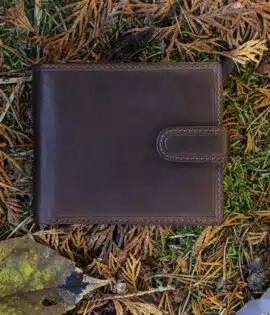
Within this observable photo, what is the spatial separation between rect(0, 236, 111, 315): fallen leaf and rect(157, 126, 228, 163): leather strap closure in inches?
20.6

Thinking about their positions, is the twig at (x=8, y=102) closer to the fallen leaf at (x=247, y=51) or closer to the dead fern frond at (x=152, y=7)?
the dead fern frond at (x=152, y=7)

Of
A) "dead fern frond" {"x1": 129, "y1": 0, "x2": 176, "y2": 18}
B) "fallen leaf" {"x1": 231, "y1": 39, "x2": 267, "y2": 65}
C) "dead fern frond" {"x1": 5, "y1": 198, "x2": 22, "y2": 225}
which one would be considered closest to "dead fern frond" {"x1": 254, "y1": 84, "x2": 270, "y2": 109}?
"fallen leaf" {"x1": 231, "y1": 39, "x2": 267, "y2": 65}

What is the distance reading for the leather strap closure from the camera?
5.17 feet

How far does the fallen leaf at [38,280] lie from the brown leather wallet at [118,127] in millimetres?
230

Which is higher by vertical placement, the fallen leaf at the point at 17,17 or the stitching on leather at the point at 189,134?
the fallen leaf at the point at 17,17

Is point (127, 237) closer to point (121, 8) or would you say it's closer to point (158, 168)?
point (158, 168)

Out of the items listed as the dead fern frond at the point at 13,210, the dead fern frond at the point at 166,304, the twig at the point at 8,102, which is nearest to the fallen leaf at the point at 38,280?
the dead fern frond at the point at 13,210

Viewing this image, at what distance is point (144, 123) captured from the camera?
160cm

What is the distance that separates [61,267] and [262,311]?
70 cm

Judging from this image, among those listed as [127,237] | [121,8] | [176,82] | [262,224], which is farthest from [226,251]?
[121,8]

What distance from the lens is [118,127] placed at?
1.60 meters

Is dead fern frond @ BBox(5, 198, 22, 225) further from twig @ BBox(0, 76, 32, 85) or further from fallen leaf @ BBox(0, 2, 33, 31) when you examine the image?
fallen leaf @ BBox(0, 2, 33, 31)

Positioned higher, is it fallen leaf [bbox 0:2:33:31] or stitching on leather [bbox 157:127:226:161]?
fallen leaf [bbox 0:2:33:31]

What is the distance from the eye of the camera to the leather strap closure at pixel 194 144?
5.17 feet
